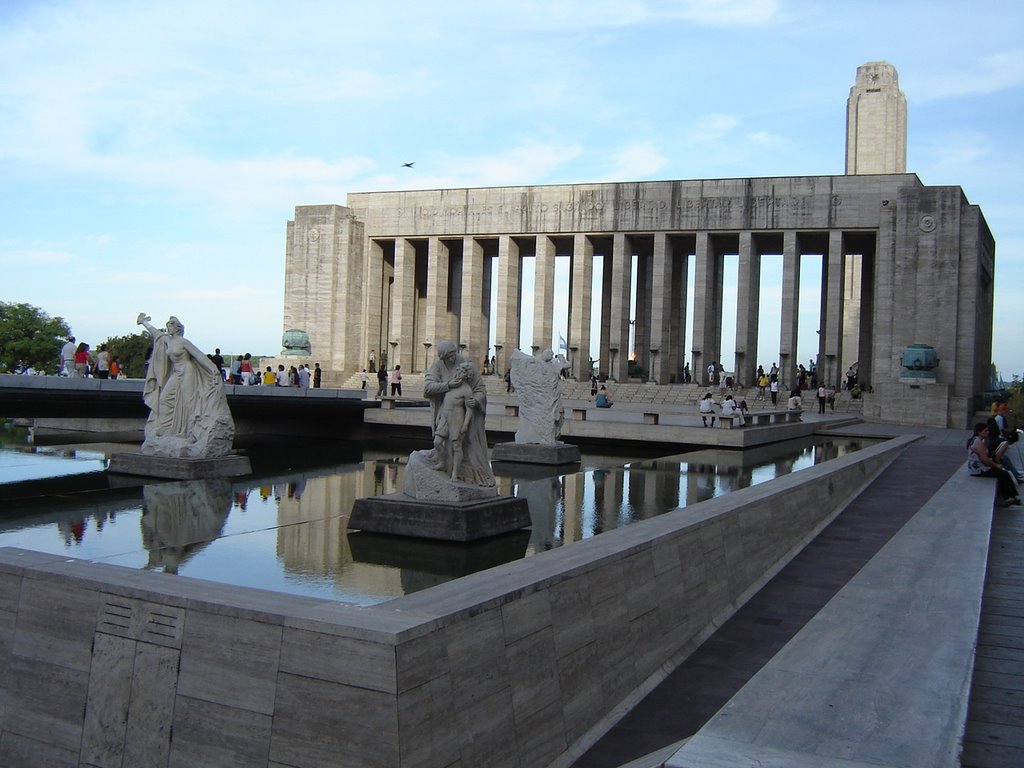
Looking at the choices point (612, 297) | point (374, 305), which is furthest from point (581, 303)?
point (374, 305)

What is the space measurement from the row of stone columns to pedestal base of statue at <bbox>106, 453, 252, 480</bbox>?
23627 millimetres

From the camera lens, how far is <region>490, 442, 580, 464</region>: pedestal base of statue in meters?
15.3

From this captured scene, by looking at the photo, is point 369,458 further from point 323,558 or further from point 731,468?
point 323,558

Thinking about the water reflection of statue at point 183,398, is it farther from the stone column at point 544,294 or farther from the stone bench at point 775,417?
the stone column at point 544,294

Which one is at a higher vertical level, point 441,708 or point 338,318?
point 338,318

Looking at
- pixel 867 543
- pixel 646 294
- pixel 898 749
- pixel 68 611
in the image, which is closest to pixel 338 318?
pixel 646 294

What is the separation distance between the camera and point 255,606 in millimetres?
4402

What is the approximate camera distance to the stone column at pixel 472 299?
43031 millimetres

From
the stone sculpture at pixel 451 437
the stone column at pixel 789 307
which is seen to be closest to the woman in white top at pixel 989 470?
the stone sculpture at pixel 451 437

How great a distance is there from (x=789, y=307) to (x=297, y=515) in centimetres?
3211

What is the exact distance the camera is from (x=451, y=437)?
8.11 m

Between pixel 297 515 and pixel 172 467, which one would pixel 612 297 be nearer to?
pixel 172 467

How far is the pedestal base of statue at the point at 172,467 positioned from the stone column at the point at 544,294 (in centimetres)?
2946

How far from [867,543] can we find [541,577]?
601 cm
